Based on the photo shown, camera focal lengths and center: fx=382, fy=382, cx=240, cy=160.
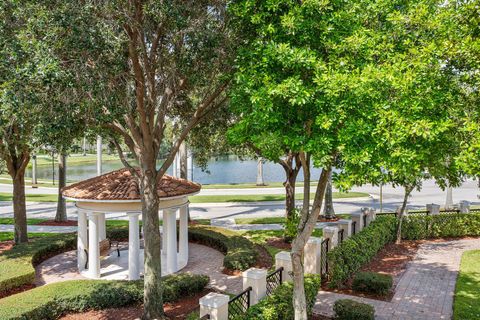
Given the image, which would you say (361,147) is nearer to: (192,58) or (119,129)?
(192,58)

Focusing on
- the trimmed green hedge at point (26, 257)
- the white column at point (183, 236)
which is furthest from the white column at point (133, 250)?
the trimmed green hedge at point (26, 257)

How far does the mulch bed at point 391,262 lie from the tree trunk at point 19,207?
13695mm

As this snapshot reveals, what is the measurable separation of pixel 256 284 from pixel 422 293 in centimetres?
682

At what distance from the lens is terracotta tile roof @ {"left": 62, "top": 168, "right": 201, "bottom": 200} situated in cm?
1402

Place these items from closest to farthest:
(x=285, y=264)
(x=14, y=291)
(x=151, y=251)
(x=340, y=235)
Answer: (x=151, y=251) → (x=285, y=264) → (x=14, y=291) → (x=340, y=235)

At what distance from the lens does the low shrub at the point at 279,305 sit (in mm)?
8570

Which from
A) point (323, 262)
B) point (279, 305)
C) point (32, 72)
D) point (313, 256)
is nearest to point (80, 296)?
point (279, 305)

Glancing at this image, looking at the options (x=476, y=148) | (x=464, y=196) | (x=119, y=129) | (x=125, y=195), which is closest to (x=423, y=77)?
(x=476, y=148)

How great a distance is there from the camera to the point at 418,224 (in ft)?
65.3

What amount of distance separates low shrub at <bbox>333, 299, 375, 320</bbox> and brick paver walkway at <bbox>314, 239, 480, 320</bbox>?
36.5 inches

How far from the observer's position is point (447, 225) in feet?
66.4

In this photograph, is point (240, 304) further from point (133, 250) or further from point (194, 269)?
point (194, 269)

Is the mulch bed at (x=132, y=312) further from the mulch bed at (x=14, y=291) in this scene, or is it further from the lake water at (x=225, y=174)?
the lake water at (x=225, y=174)

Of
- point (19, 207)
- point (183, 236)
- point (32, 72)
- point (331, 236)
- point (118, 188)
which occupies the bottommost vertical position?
point (183, 236)
